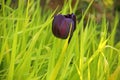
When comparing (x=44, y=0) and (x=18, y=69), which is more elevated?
(x=44, y=0)

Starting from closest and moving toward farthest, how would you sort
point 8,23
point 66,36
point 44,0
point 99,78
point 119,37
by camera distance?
point 66,36 < point 99,78 < point 8,23 < point 44,0 < point 119,37

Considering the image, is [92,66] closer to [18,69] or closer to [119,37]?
[18,69]

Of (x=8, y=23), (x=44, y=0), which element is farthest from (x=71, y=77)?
(x=44, y=0)

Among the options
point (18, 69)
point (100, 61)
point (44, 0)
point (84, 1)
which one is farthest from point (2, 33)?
point (84, 1)

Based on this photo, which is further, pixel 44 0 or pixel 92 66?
pixel 44 0

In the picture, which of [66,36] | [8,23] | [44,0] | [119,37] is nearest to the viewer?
[66,36]

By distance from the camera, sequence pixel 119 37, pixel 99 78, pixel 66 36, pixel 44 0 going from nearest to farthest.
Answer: pixel 66 36
pixel 99 78
pixel 44 0
pixel 119 37

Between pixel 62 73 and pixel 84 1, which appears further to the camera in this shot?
pixel 84 1

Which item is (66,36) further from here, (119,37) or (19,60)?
(119,37)

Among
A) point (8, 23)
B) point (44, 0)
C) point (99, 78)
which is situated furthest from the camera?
point (44, 0)
